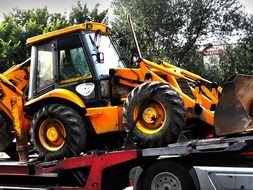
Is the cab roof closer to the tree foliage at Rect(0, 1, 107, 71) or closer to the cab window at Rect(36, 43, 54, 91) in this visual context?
the cab window at Rect(36, 43, 54, 91)

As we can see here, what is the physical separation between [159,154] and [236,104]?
4.32 ft

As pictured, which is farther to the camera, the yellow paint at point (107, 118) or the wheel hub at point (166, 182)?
the yellow paint at point (107, 118)

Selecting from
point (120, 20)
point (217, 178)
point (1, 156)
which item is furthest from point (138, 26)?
point (217, 178)

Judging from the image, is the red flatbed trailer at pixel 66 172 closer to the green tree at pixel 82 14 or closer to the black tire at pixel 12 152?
the black tire at pixel 12 152

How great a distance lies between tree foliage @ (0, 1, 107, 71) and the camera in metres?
23.8

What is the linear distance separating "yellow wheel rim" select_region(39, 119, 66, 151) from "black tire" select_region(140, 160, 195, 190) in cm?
182

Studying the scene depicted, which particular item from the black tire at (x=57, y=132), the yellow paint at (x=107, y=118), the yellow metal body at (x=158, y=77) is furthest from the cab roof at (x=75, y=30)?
the yellow paint at (x=107, y=118)

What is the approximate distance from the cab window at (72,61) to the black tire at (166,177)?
2.15 m

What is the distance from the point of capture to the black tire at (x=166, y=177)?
21.5 ft

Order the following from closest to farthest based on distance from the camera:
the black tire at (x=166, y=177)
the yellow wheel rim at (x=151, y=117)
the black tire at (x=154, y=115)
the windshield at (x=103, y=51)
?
the black tire at (x=166, y=177) < the black tire at (x=154, y=115) < the yellow wheel rim at (x=151, y=117) < the windshield at (x=103, y=51)

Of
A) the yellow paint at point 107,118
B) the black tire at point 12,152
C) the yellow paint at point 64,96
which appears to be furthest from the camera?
the black tire at point 12,152


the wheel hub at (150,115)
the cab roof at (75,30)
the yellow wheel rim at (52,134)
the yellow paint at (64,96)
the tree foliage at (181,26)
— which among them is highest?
the tree foliage at (181,26)

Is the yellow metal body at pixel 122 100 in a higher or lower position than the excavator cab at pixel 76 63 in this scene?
lower

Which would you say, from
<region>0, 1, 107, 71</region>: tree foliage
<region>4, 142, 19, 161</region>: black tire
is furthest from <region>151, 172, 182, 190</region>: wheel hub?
<region>0, 1, 107, 71</region>: tree foliage
